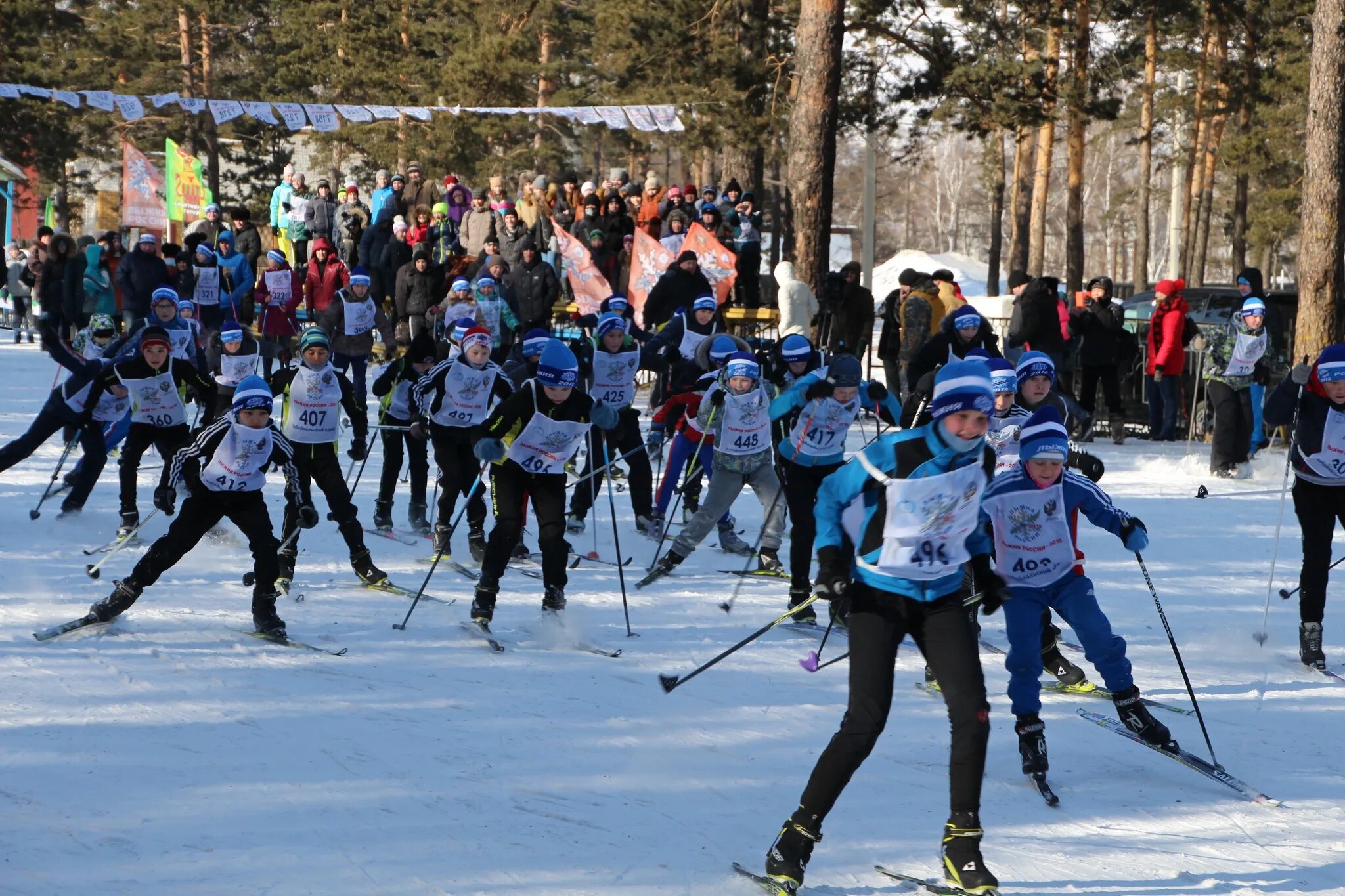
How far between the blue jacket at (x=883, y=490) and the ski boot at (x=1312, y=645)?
404 centimetres

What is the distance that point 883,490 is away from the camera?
193 inches

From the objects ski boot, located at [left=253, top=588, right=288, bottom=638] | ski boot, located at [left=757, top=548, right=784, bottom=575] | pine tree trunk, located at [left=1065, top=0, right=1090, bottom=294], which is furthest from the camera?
pine tree trunk, located at [left=1065, top=0, right=1090, bottom=294]

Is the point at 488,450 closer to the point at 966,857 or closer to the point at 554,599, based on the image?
the point at 554,599

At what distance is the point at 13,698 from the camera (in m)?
6.70

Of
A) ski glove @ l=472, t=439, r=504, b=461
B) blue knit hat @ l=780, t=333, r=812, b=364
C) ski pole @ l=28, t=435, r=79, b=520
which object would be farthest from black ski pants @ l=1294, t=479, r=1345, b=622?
ski pole @ l=28, t=435, r=79, b=520

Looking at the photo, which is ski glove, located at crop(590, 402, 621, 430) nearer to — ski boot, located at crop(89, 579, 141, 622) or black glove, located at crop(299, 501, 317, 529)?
black glove, located at crop(299, 501, 317, 529)

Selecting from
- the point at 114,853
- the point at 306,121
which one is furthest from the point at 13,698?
the point at 306,121

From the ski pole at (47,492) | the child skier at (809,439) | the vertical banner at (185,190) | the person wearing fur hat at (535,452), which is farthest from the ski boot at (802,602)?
the vertical banner at (185,190)

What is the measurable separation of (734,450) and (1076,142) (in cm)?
2511

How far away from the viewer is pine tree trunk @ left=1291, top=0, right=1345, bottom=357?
52.4 feet

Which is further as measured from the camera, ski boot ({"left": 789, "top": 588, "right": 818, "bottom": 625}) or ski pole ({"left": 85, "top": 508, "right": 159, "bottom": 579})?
ski pole ({"left": 85, "top": 508, "right": 159, "bottom": 579})

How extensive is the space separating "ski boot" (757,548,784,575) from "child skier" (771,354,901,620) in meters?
1.22

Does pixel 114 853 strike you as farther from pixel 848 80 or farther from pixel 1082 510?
pixel 848 80

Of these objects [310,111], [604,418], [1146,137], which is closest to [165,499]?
[604,418]
